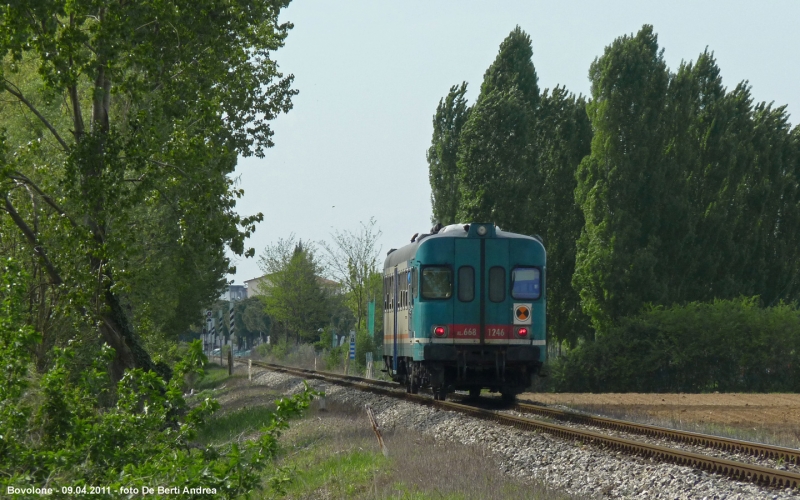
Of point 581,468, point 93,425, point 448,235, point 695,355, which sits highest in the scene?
point 448,235

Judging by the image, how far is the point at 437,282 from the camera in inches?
776

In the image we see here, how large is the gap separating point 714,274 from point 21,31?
31.1 m

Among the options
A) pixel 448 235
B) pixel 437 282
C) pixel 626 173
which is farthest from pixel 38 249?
pixel 626 173

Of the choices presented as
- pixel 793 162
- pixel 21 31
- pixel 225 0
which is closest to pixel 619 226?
pixel 793 162

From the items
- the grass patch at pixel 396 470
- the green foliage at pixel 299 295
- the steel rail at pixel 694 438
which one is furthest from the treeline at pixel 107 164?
the green foliage at pixel 299 295

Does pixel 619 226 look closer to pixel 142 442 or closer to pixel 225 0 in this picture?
pixel 225 0

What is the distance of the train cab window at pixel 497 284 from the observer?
19.8 m

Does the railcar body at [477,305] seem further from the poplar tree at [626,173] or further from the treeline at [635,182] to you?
the poplar tree at [626,173]

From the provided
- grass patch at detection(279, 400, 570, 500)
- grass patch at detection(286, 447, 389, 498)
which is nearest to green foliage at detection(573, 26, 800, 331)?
grass patch at detection(279, 400, 570, 500)

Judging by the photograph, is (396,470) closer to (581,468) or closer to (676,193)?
(581,468)

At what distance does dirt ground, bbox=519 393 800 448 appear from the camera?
642 inches

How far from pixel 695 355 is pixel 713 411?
39.0 feet

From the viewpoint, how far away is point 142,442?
890cm

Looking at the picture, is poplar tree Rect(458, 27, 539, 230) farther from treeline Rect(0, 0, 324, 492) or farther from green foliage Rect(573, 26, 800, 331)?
treeline Rect(0, 0, 324, 492)
